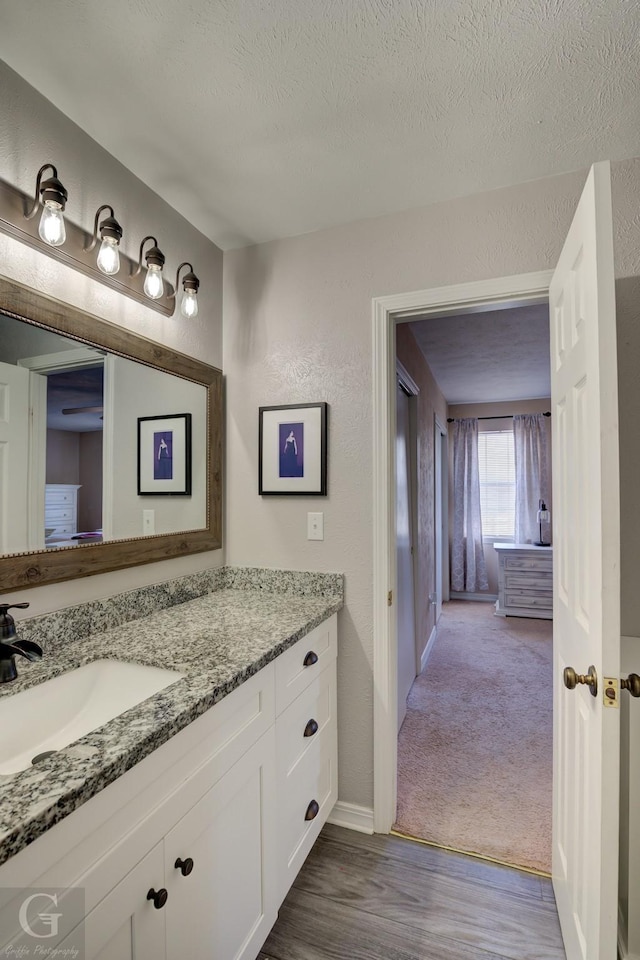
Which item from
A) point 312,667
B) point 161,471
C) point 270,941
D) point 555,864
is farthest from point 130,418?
point 555,864

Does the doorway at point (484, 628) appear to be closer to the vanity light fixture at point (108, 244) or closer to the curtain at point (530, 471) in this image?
the curtain at point (530, 471)

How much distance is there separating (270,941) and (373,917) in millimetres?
330

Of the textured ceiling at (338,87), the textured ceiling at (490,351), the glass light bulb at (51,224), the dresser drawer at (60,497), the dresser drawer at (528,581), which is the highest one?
the textured ceiling at (490,351)

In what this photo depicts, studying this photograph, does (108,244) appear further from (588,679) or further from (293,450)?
(588,679)

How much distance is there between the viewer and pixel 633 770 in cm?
134

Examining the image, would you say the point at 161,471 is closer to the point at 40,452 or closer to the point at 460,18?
the point at 40,452

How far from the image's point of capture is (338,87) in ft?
4.30

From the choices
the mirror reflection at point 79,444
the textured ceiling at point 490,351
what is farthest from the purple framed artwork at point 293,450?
the textured ceiling at point 490,351

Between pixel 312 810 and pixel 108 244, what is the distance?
195 centimetres

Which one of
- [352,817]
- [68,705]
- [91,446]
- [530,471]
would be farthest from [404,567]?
[530,471]

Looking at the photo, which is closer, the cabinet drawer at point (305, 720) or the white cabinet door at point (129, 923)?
the white cabinet door at point (129, 923)

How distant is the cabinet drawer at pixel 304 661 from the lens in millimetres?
1441

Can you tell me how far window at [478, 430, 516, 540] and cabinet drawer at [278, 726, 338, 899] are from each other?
4.76m

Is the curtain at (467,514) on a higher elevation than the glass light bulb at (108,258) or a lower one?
lower
